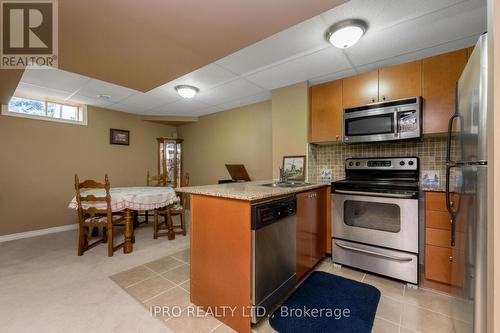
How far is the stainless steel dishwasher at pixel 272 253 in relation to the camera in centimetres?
142

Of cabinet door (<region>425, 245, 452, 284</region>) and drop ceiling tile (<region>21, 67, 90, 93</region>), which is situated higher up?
drop ceiling tile (<region>21, 67, 90, 93</region>)

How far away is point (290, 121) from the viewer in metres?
3.06

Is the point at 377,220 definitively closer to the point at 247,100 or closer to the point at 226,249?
the point at 226,249

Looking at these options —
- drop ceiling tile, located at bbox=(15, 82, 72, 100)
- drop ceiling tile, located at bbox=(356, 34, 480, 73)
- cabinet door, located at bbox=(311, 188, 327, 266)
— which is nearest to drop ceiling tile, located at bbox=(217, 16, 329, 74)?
drop ceiling tile, located at bbox=(356, 34, 480, 73)

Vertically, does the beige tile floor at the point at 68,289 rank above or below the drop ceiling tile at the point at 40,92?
below

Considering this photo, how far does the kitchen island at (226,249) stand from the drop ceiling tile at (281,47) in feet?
4.66

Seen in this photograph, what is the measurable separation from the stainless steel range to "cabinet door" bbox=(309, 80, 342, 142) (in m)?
0.58

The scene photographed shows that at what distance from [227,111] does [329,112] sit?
2442 millimetres

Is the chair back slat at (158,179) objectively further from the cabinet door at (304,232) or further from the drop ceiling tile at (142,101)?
the cabinet door at (304,232)

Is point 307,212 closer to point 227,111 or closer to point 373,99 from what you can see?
point 373,99

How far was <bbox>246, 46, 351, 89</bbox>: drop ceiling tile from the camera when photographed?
2.25 m

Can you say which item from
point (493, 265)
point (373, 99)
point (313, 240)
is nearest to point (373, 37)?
point (373, 99)

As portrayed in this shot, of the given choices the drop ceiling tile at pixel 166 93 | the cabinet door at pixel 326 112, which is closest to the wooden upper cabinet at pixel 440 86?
the cabinet door at pixel 326 112
